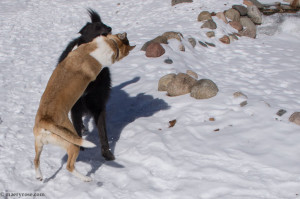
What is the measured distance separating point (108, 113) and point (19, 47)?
12.9ft

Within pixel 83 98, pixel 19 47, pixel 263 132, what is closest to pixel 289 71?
pixel 263 132

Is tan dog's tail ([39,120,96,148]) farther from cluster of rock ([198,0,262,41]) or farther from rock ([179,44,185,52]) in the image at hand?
cluster of rock ([198,0,262,41])

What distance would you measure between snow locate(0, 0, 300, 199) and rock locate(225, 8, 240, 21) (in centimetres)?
52

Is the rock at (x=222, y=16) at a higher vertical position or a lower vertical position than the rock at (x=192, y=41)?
higher

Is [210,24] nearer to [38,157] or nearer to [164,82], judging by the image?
[164,82]

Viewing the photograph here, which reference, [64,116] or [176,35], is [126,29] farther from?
[64,116]

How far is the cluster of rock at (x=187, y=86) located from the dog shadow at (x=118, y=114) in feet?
0.92

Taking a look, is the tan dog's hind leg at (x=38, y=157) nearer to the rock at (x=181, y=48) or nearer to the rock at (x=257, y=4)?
the rock at (x=181, y=48)

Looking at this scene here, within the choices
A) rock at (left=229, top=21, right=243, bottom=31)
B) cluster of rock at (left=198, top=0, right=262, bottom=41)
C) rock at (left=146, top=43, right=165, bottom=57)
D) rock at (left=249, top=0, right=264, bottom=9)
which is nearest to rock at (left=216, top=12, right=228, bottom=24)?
cluster of rock at (left=198, top=0, right=262, bottom=41)

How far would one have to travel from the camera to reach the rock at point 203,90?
487 centimetres

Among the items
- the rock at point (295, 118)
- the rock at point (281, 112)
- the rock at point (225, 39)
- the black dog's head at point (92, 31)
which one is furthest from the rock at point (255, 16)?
the black dog's head at point (92, 31)

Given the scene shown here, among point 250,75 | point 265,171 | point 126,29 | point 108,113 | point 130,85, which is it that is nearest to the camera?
point 265,171

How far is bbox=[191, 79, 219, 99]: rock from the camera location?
487cm

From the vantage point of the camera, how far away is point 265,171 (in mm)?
3201
